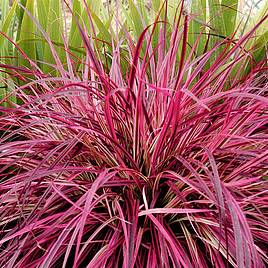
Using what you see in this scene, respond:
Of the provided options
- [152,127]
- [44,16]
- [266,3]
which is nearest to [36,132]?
[152,127]

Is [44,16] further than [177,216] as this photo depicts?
Yes

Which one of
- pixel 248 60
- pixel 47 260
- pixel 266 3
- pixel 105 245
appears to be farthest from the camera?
pixel 266 3

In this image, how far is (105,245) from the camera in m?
0.99

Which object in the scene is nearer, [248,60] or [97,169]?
[97,169]

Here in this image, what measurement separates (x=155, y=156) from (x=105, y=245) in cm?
19

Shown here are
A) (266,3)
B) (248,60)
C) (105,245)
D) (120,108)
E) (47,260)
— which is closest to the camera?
(47,260)

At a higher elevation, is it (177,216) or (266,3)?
(266,3)

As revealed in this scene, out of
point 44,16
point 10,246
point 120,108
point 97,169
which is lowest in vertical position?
point 10,246

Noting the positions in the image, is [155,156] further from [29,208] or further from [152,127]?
[29,208]

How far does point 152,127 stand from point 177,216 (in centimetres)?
18

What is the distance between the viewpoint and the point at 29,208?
1104mm

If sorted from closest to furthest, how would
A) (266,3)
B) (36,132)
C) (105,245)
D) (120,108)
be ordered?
(105,245) < (120,108) < (36,132) < (266,3)

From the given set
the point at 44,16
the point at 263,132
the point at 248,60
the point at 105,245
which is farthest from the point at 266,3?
the point at 105,245

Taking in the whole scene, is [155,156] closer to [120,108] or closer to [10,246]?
[120,108]
